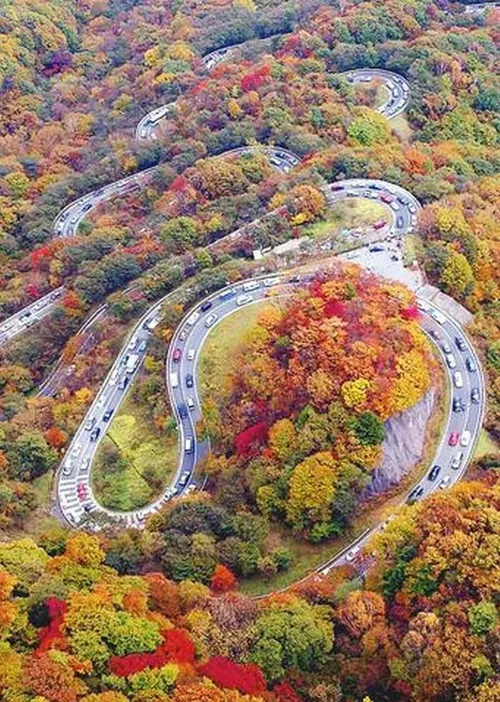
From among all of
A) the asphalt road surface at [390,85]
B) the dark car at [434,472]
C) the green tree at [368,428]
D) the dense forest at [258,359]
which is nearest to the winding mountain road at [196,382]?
the dark car at [434,472]

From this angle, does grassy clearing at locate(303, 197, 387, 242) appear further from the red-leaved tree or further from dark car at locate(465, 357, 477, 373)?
the red-leaved tree

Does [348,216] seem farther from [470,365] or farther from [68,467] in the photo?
[68,467]

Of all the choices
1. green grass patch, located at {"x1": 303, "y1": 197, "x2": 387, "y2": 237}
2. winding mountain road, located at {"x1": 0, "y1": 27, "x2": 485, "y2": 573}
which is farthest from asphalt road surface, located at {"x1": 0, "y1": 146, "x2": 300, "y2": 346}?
green grass patch, located at {"x1": 303, "y1": 197, "x2": 387, "y2": 237}

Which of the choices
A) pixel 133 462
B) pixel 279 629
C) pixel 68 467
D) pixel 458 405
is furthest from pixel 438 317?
pixel 279 629

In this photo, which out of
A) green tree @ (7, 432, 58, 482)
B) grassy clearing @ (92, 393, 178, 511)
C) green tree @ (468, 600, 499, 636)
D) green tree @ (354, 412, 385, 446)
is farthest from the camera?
green tree @ (7, 432, 58, 482)

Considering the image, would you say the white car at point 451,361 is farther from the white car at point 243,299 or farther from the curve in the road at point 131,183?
the curve in the road at point 131,183

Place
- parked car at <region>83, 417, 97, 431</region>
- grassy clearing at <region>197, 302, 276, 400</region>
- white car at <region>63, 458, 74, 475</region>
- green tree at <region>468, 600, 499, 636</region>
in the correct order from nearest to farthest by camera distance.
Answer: green tree at <region>468, 600, 499, 636</region> → white car at <region>63, 458, 74, 475</region> → grassy clearing at <region>197, 302, 276, 400</region> → parked car at <region>83, 417, 97, 431</region>
